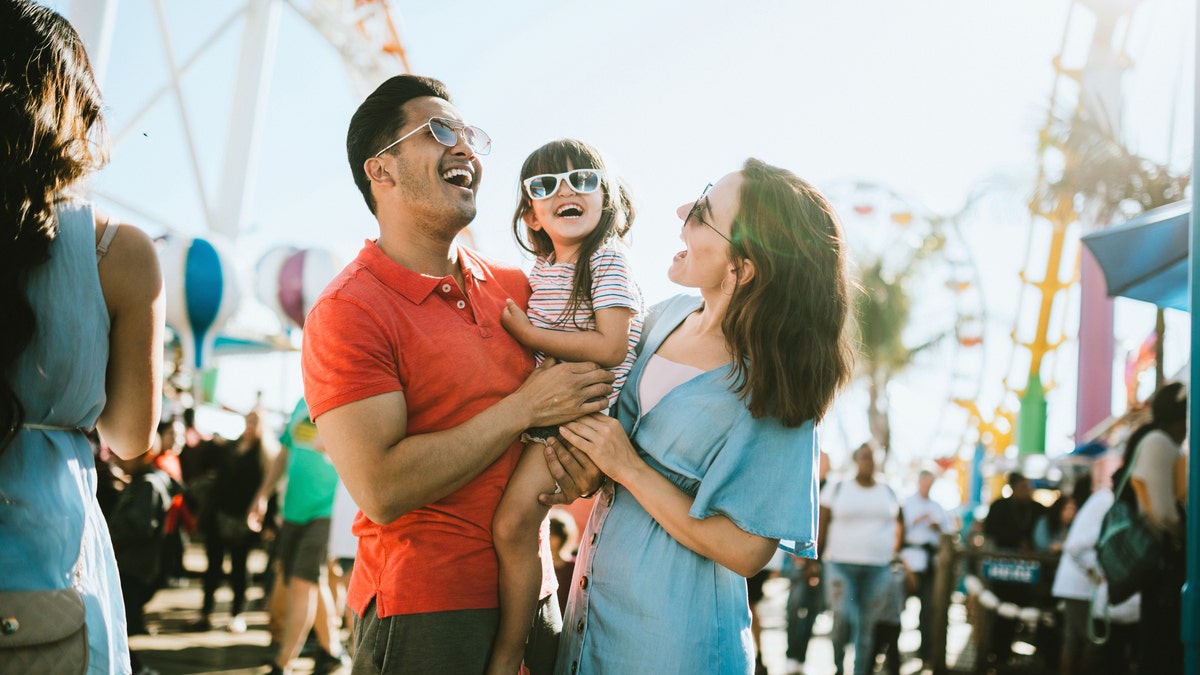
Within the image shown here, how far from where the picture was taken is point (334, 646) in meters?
5.98

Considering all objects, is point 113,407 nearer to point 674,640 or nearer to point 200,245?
point 674,640

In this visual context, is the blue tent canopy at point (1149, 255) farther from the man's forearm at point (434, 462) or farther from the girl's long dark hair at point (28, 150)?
the girl's long dark hair at point (28, 150)

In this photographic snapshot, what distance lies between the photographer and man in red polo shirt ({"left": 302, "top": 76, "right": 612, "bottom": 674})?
185cm

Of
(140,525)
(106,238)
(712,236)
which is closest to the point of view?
(106,238)

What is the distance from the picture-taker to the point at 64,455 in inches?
58.6

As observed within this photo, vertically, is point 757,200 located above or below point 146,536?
above

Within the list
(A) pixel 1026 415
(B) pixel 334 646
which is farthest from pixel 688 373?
(A) pixel 1026 415

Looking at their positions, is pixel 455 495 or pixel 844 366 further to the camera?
pixel 844 366

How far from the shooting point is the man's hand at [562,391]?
202 cm

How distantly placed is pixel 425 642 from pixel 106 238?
978 millimetres

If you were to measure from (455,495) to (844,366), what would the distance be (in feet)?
3.03

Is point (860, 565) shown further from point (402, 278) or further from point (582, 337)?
point (402, 278)

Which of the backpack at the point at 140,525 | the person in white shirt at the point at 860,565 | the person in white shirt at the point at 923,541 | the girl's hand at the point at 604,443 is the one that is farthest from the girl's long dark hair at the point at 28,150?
the person in white shirt at the point at 923,541

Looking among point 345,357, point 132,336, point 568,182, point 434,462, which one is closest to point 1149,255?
point 568,182
